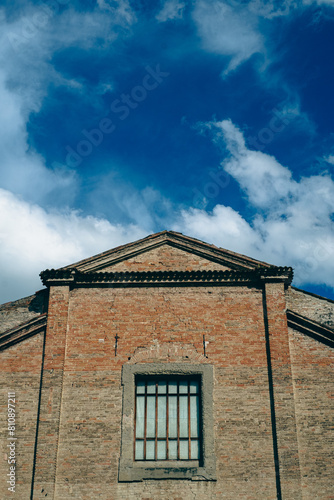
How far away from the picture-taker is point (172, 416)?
420 inches

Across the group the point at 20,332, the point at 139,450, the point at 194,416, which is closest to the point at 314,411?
the point at 194,416

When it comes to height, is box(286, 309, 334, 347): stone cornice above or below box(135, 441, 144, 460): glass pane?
above

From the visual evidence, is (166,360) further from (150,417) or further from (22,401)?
(22,401)

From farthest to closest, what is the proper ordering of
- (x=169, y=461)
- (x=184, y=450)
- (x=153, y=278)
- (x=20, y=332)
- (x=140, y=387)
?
(x=153, y=278) < (x=20, y=332) < (x=140, y=387) < (x=184, y=450) < (x=169, y=461)

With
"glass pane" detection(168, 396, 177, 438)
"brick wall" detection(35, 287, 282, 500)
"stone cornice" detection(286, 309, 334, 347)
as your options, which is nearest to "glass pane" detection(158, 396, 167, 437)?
"glass pane" detection(168, 396, 177, 438)

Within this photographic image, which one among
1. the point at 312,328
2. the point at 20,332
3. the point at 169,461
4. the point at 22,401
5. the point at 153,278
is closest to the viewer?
the point at 169,461

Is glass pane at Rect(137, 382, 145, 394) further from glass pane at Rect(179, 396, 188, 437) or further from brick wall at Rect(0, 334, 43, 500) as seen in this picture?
brick wall at Rect(0, 334, 43, 500)

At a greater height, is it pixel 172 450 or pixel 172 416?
pixel 172 416

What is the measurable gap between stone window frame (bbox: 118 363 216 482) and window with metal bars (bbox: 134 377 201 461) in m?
0.17

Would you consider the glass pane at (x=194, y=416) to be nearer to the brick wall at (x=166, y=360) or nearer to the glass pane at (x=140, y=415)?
the brick wall at (x=166, y=360)

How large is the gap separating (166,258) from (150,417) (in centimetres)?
425

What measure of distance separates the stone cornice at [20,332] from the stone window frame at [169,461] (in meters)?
2.57

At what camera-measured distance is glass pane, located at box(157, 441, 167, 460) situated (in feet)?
34.1

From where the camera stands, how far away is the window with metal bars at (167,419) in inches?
411
